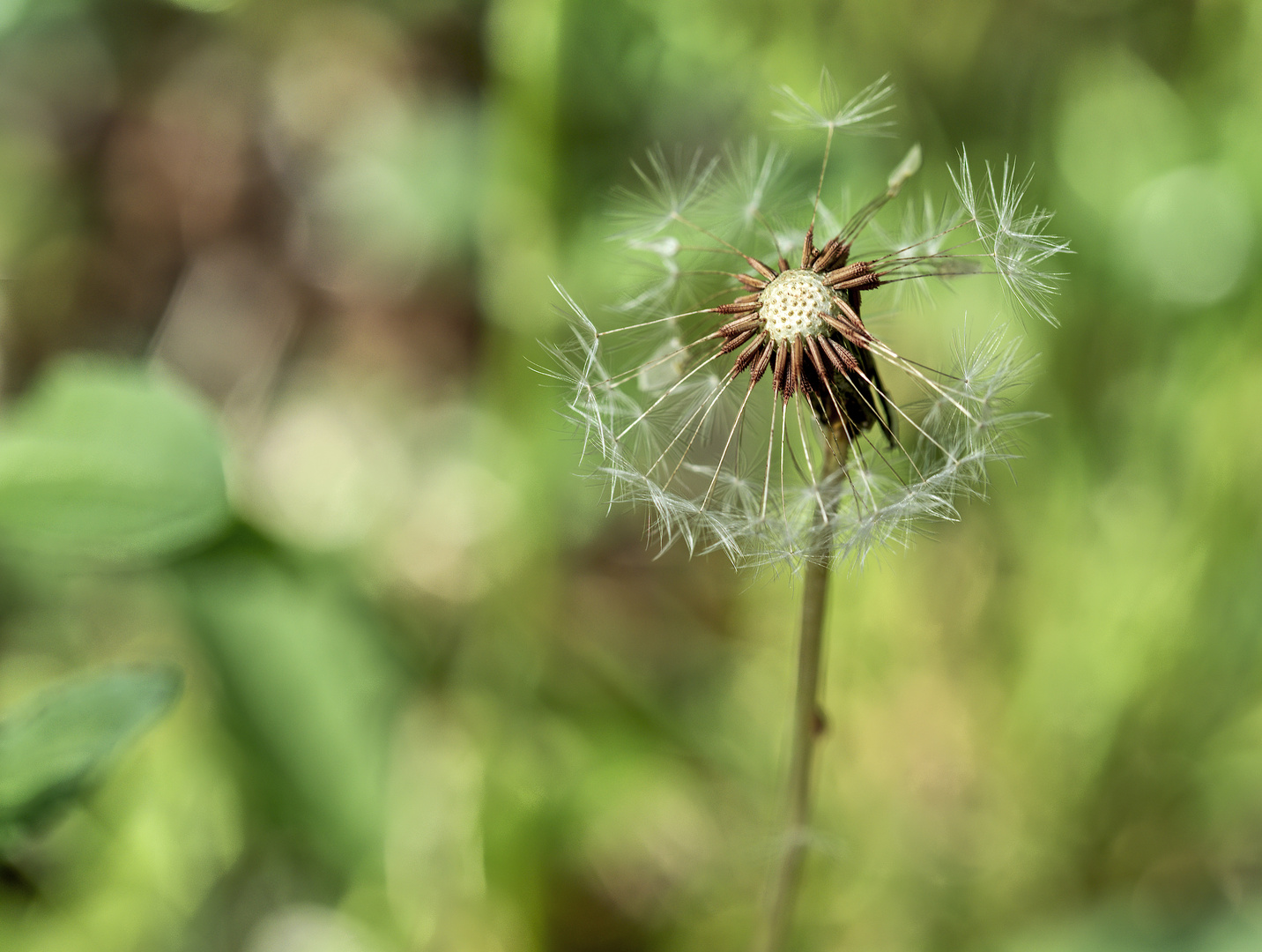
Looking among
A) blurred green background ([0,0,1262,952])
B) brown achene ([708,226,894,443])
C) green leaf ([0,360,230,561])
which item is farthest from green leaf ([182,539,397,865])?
brown achene ([708,226,894,443])

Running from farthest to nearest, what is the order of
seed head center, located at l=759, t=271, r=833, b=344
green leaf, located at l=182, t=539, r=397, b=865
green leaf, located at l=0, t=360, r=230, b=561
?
1. green leaf, located at l=182, t=539, r=397, b=865
2. green leaf, located at l=0, t=360, r=230, b=561
3. seed head center, located at l=759, t=271, r=833, b=344

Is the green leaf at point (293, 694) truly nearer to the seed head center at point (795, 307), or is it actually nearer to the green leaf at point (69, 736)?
the green leaf at point (69, 736)

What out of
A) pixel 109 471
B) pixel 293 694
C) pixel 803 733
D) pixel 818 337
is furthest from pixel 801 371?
pixel 293 694

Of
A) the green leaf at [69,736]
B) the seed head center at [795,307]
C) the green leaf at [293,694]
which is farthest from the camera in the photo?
the green leaf at [293,694]

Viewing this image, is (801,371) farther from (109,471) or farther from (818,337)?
(109,471)

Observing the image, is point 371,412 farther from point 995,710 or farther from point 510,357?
point 995,710

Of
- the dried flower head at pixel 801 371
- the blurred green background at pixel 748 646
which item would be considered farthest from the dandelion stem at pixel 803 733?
the blurred green background at pixel 748 646

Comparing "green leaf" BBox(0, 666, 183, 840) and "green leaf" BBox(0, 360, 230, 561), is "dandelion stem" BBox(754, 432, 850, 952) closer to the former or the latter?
"green leaf" BBox(0, 666, 183, 840)

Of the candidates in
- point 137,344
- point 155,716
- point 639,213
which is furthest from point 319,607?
point 137,344
